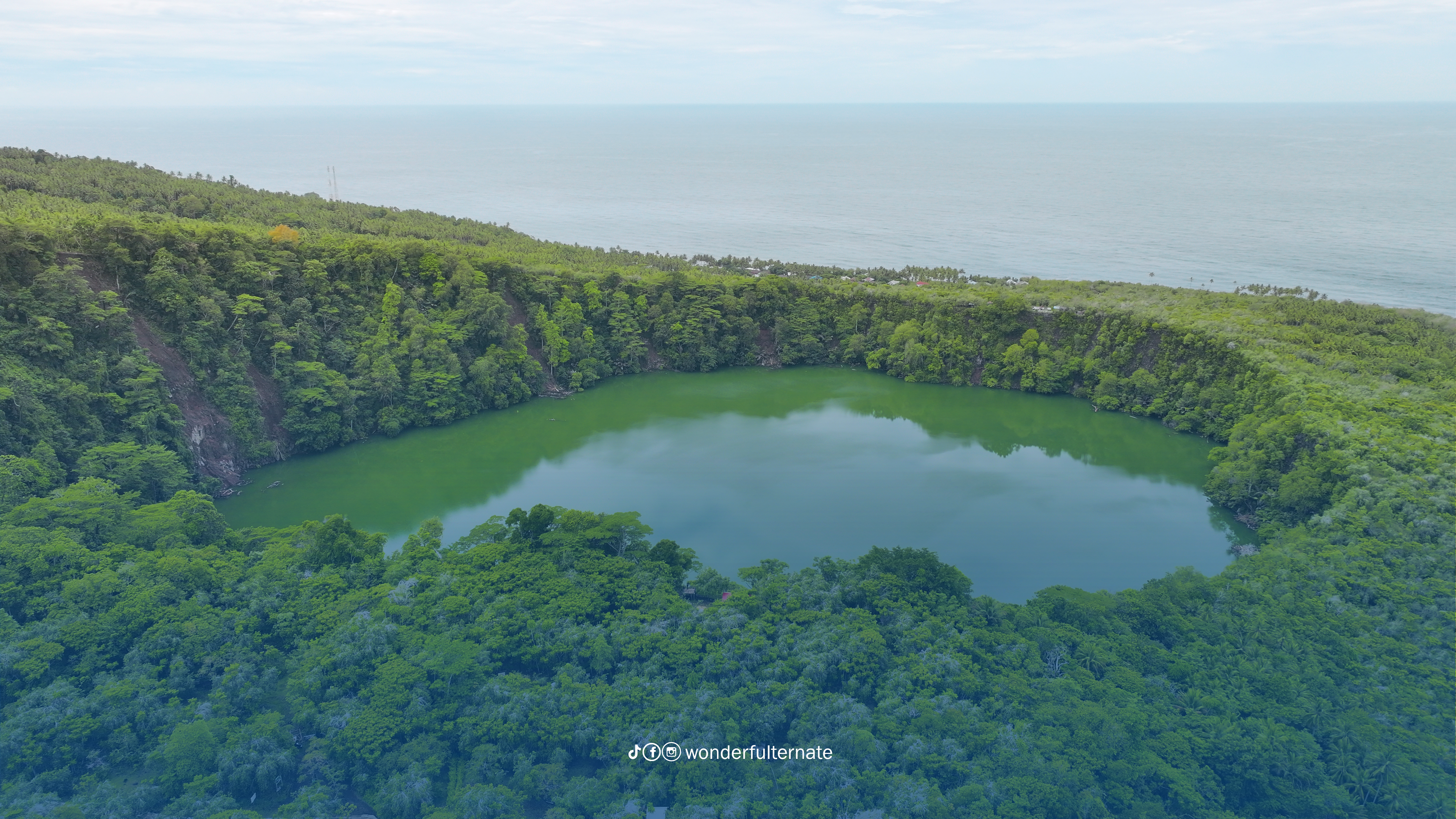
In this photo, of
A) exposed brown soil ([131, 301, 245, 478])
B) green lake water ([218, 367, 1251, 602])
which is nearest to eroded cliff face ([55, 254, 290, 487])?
exposed brown soil ([131, 301, 245, 478])

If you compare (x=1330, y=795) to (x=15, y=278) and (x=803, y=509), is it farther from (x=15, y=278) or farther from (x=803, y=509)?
(x=15, y=278)

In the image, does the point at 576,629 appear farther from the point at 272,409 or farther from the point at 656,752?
the point at 272,409

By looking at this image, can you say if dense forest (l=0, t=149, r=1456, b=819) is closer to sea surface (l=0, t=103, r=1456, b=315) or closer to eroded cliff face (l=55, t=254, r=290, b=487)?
eroded cliff face (l=55, t=254, r=290, b=487)

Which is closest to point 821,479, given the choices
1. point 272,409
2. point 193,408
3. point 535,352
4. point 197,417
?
point 535,352

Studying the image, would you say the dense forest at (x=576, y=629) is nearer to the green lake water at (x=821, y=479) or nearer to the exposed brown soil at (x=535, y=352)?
the green lake water at (x=821, y=479)

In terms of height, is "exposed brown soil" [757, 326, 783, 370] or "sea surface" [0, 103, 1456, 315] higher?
"sea surface" [0, 103, 1456, 315]
